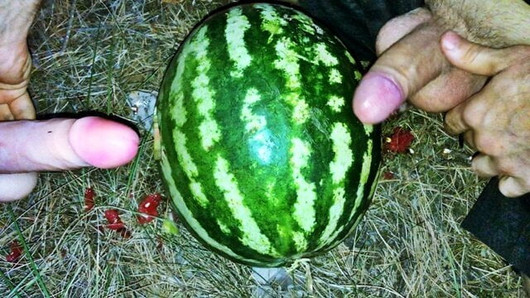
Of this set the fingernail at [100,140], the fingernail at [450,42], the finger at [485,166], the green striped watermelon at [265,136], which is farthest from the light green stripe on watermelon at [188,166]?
the finger at [485,166]

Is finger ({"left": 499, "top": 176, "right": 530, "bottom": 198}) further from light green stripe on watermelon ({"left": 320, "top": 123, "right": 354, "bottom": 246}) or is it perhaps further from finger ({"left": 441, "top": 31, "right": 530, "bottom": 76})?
light green stripe on watermelon ({"left": 320, "top": 123, "right": 354, "bottom": 246})

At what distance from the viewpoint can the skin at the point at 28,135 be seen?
173 cm

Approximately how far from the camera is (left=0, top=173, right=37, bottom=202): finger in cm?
223

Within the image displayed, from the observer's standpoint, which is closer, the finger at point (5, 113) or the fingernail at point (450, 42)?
the fingernail at point (450, 42)

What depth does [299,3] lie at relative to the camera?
7.45 ft

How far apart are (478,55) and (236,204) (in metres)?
0.85

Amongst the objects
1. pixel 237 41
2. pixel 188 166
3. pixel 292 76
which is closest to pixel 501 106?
pixel 292 76

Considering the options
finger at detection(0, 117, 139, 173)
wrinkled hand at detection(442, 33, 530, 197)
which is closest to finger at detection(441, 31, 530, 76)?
wrinkled hand at detection(442, 33, 530, 197)

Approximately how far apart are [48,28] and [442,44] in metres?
1.65

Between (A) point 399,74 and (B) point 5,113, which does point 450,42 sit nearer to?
(A) point 399,74

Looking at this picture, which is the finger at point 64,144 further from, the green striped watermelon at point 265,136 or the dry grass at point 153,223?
the dry grass at point 153,223

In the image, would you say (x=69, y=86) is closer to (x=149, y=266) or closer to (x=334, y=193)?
(x=149, y=266)

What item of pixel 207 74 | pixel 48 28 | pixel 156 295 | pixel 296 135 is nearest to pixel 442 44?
pixel 296 135

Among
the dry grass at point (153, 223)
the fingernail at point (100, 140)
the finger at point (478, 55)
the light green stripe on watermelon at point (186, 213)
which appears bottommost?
the dry grass at point (153, 223)
